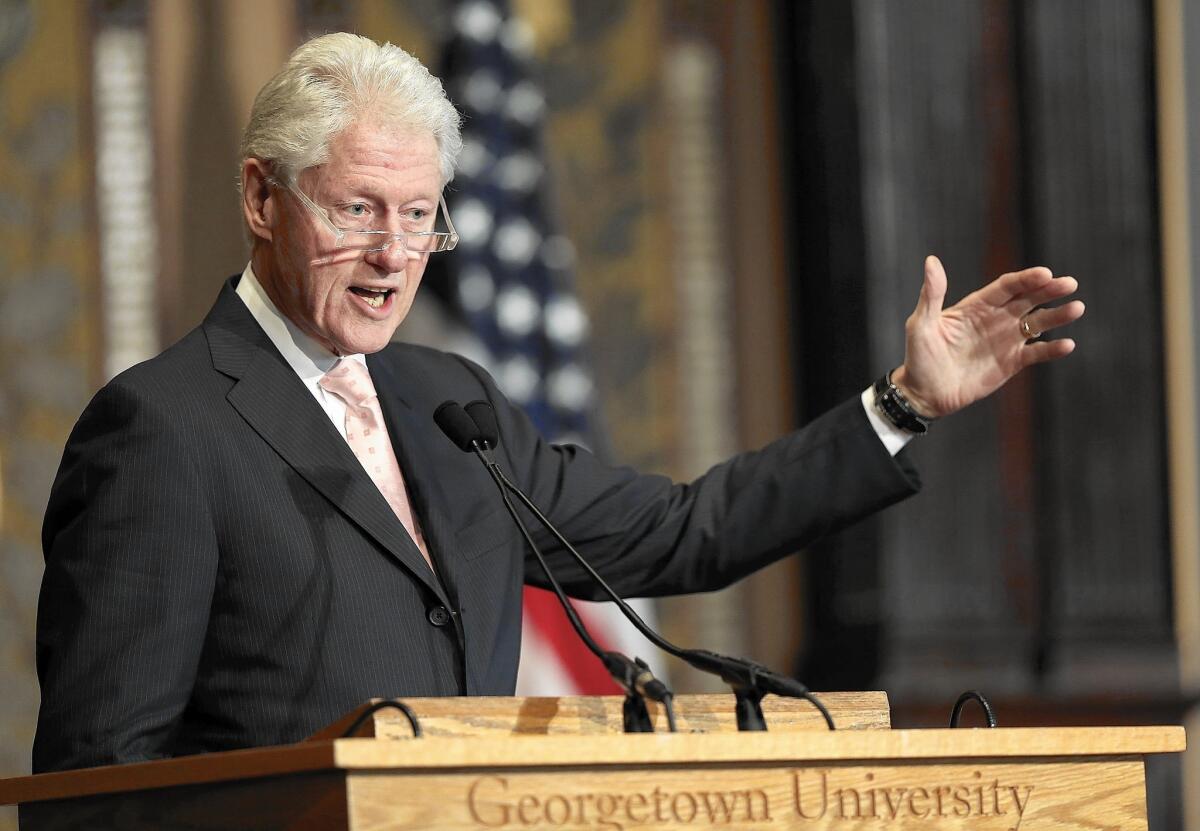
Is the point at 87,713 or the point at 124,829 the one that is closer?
the point at 124,829

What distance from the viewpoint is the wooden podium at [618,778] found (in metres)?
1.43

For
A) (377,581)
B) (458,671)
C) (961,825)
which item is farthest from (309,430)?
(961,825)

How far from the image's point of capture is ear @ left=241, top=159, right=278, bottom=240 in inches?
90.0

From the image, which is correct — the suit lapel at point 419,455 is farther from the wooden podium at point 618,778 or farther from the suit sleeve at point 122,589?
the wooden podium at point 618,778

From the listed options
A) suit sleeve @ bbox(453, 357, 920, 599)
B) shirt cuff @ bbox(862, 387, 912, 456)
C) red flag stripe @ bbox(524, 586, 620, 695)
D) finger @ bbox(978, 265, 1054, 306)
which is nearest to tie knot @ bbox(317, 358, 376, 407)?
suit sleeve @ bbox(453, 357, 920, 599)

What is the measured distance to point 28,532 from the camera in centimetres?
474

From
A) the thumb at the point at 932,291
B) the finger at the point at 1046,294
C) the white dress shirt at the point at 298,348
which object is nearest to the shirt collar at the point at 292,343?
the white dress shirt at the point at 298,348

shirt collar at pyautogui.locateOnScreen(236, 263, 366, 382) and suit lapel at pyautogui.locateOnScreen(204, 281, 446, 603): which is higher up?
shirt collar at pyautogui.locateOnScreen(236, 263, 366, 382)

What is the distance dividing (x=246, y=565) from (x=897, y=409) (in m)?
0.94

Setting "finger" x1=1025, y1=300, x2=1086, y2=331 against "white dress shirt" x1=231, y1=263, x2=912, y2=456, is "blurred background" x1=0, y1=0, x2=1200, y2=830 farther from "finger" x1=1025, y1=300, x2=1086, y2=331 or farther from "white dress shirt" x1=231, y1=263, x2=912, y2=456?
"finger" x1=1025, y1=300, x2=1086, y2=331

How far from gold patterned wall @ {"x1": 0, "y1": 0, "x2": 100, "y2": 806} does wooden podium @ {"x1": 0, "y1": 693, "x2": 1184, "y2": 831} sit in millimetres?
3072

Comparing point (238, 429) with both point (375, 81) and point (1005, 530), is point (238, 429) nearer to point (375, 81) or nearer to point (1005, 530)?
point (375, 81)

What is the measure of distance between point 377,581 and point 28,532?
3005 millimetres

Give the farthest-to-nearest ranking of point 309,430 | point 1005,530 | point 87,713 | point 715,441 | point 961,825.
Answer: point 715,441
point 1005,530
point 309,430
point 87,713
point 961,825
